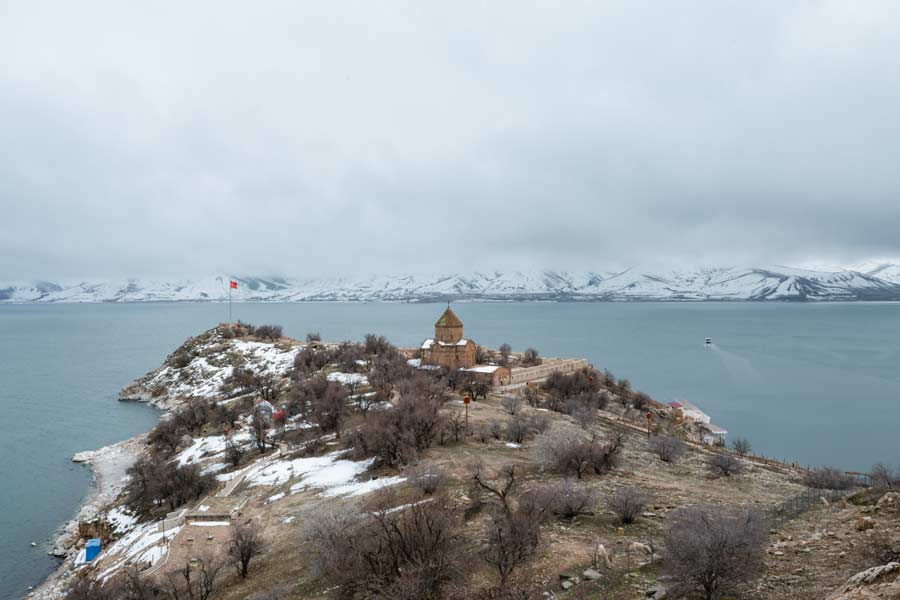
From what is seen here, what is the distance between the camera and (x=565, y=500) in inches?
554

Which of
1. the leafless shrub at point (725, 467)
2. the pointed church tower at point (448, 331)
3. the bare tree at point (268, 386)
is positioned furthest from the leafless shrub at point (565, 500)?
the pointed church tower at point (448, 331)

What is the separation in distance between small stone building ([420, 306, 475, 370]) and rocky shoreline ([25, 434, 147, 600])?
27308mm

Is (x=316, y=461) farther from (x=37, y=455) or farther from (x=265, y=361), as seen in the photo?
(x=265, y=361)

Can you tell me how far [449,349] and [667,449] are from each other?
96.5 feet

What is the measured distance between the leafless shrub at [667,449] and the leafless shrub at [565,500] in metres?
12.4

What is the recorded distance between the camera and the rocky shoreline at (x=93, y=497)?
21.3 metres

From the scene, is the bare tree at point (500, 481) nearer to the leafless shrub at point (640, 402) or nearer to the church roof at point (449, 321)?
the leafless shrub at point (640, 402)

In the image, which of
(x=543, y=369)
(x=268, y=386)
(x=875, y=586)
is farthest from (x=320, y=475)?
(x=543, y=369)

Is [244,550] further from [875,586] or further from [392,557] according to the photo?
[875,586]

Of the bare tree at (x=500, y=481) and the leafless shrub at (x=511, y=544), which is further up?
the leafless shrub at (x=511, y=544)

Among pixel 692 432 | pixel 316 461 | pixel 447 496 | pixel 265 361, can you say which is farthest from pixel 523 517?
pixel 265 361

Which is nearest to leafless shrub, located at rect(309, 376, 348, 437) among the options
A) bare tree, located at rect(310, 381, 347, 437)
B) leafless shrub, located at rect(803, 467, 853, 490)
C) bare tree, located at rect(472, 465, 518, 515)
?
bare tree, located at rect(310, 381, 347, 437)

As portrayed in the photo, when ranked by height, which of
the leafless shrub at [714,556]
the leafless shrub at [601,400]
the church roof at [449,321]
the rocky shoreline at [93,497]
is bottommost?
the rocky shoreline at [93,497]

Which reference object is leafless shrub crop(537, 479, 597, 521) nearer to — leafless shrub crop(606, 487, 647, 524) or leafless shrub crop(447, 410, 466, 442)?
leafless shrub crop(606, 487, 647, 524)
